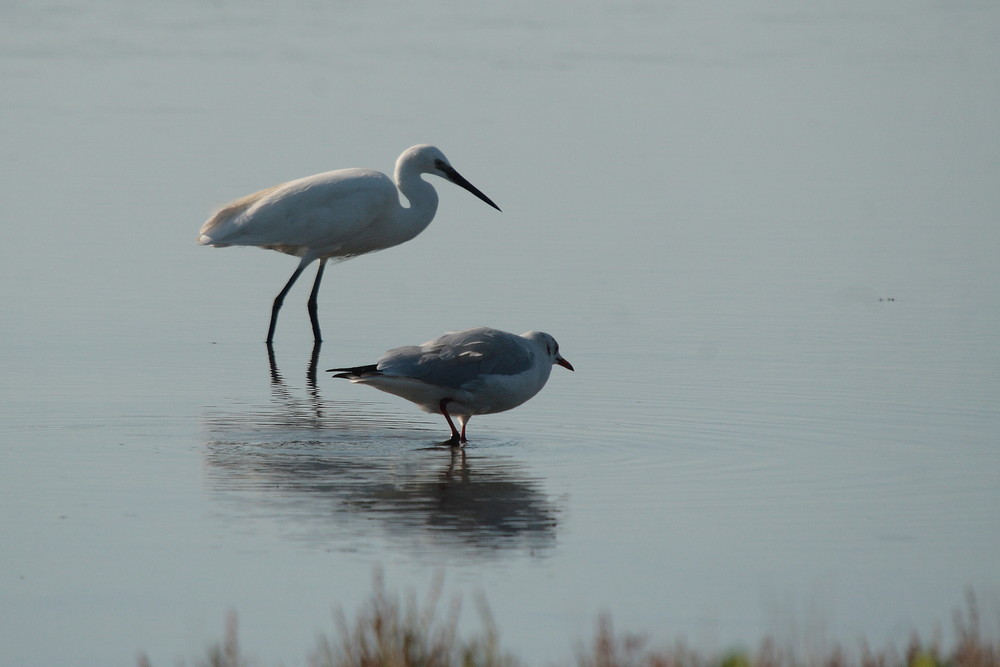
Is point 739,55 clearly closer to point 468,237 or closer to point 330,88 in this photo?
point 330,88

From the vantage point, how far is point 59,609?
6.53 m

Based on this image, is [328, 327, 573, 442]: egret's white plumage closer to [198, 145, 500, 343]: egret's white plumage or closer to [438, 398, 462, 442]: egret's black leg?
[438, 398, 462, 442]: egret's black leg

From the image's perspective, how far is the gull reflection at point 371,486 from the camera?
295 inches

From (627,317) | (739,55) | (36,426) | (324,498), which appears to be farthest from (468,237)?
(739,55)

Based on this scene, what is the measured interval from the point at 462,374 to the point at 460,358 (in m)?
0.12

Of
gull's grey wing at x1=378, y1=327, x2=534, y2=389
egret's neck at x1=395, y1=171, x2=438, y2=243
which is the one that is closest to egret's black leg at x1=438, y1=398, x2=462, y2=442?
gull's grey wing at x1=378, y1=327, x2=534, y2=389

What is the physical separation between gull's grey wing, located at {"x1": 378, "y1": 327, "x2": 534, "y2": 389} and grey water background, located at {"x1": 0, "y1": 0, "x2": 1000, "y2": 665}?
16.5 inches

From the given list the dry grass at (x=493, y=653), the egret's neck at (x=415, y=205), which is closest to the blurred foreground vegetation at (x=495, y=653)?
the dry grass at (x=493, y=653)

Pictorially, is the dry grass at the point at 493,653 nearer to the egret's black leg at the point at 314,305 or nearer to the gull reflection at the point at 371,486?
the gull reflection at the point at 371,486

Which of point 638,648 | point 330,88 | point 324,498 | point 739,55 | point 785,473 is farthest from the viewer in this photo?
point 739,55

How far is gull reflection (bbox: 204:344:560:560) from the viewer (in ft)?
24.6

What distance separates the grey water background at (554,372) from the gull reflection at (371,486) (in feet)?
0.11

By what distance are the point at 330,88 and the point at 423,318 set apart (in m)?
14.7

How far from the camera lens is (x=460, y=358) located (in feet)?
31.9
